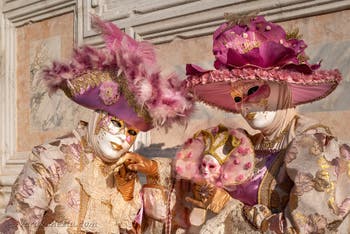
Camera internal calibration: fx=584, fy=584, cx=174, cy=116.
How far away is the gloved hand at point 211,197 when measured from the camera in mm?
2178

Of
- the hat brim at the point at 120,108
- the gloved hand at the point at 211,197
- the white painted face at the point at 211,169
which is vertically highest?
the hat brim at the point at 120,108

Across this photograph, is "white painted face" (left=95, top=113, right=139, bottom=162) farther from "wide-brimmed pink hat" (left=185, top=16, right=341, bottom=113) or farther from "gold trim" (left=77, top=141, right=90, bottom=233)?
"wide-brimmed pink hat" (left=185, top=16, right=341, bottom=113)

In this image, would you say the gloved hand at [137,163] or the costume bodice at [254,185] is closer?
the costume bodice at [254,185]

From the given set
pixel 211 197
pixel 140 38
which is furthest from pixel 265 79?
pixel 140 38

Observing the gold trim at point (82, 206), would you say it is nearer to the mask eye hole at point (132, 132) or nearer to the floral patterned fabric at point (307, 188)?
the mask eye hole at point (132, 132)

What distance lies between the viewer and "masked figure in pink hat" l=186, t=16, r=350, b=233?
1887 mm

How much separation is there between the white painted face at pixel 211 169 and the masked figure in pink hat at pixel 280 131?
83 mm

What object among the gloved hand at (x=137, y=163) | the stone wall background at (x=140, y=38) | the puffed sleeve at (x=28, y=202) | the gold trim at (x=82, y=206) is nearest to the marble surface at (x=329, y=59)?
the stone wall background at (x=140, y=38)

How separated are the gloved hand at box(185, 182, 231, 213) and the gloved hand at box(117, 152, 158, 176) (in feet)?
0.77

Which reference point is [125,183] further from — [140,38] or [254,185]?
[140,38]

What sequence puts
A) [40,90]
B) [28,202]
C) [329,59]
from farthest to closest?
1. [40,90]
2. [329,59]
3. [28,202]

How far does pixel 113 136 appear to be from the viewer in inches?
92.5

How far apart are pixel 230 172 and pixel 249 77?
0.36 m

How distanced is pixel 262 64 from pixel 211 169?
1.43 feet
